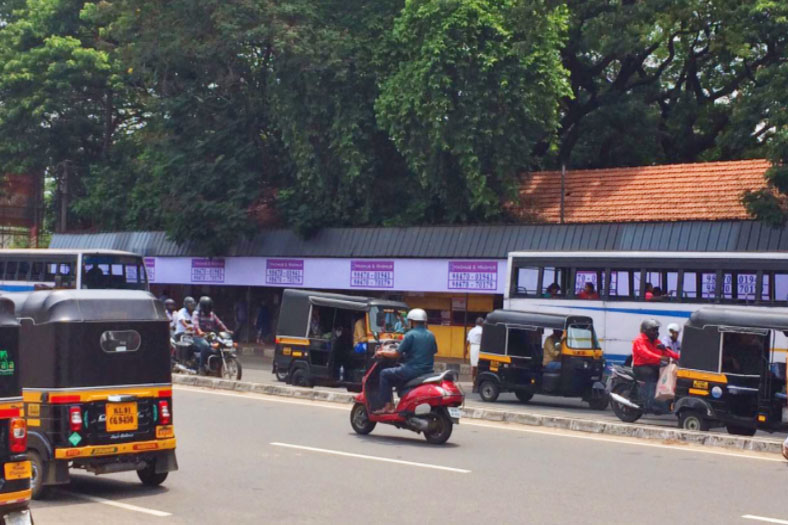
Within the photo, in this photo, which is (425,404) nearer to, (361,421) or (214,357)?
(361,421)

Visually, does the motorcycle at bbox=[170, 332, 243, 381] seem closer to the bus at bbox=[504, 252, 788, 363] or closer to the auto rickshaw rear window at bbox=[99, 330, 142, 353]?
the bus at bbox=[504, 252, 788, 363]

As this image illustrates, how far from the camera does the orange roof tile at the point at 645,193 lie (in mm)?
27516

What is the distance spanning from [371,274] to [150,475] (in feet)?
74.5

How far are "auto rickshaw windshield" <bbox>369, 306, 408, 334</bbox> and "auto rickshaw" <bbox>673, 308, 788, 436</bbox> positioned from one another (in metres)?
7.27

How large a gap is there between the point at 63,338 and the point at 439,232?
22.3 m

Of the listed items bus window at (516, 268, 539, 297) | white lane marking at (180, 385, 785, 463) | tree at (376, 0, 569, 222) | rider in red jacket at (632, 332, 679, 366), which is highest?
tree at (376, 0, 569, 222)

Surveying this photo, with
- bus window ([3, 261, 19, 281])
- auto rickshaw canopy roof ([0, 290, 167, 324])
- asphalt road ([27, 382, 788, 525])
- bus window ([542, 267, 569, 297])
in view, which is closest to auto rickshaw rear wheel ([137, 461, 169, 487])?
asphalt road ([27, 382, 788, 525])

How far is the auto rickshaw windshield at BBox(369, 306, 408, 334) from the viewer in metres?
21.4

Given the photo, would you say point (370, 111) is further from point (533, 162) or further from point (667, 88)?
point (667, 88)

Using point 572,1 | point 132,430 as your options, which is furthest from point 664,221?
point 132,430

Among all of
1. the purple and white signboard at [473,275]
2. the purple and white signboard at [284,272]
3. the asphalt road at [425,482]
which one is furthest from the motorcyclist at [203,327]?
the purple and white signboard at [284,272]

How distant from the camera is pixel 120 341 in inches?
384

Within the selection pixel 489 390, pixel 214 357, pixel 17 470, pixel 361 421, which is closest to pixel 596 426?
pixel 361 421

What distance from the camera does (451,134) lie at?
28844mm
